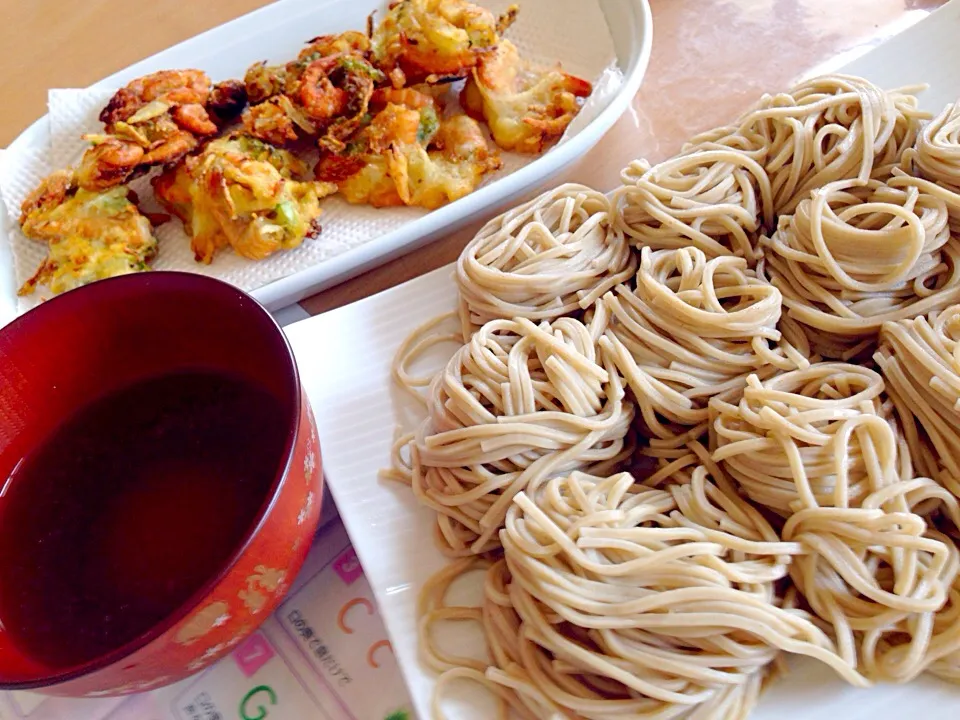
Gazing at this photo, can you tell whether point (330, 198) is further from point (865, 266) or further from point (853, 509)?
point (853, 509)

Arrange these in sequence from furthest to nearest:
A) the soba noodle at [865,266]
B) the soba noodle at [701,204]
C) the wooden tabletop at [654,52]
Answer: the wooden tabletop at [654,52] < the soba noodle at [701,204] < the soba noodle at [865,266]

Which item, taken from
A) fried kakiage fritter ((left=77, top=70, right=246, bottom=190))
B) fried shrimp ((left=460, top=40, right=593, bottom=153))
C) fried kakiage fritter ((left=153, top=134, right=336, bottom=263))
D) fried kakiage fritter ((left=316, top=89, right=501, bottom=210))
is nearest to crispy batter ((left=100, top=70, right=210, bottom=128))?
fried kakiage fritter ((left=77, top=70, right=246, bottom=190))

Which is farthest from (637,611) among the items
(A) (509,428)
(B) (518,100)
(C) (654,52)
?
(C) (654,52)

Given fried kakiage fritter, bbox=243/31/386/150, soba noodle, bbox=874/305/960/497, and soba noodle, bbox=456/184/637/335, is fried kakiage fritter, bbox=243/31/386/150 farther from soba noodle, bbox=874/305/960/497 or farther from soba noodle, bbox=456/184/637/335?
soba noodle, bbox=874/305/960/497

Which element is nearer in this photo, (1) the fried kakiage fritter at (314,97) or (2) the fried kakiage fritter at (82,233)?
(2) the fried kakiage fritter at (82,233)

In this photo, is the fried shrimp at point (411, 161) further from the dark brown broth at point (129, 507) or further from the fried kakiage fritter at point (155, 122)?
the dark brown broth at point (129, 507)

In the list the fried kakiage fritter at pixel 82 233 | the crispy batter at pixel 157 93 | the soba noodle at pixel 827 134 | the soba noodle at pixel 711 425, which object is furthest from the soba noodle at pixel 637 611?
the crispy batter at pixel 157 93
